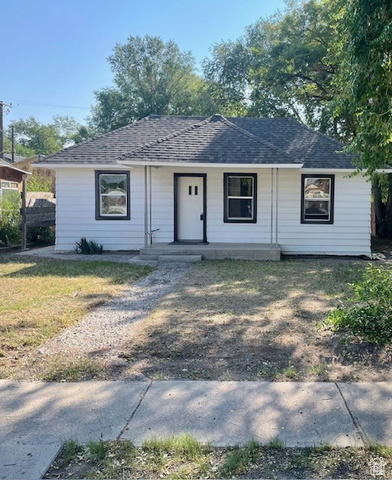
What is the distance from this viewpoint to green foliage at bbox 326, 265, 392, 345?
185 inches

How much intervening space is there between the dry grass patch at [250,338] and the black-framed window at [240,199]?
4744mm

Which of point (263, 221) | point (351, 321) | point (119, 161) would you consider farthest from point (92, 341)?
point (263, 221)

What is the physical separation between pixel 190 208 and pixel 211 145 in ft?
6.96

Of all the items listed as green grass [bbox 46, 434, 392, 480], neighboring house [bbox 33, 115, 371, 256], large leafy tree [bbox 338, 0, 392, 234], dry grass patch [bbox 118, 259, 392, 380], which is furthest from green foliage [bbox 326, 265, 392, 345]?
neighboring house [bbox 33, 115, 371, 256]

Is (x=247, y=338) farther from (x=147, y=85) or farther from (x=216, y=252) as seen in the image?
(x=147, y=85)

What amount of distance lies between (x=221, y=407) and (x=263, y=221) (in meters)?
9.98

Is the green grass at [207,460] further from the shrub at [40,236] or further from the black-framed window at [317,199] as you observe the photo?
the shrub at [40,236]

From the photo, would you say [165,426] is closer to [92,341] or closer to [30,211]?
[92,341]

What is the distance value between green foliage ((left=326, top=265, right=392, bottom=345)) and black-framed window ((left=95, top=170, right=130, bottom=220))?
9.03 meters

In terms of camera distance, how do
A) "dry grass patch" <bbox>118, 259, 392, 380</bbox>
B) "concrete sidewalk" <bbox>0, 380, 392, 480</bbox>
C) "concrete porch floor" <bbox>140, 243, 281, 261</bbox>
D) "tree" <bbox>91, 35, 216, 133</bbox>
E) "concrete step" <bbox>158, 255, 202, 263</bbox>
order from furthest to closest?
"tree" <bbox>91, 35, 216, 133</bbox>, "concrete porch floor" <bbox>140, 243, 281, 261</bbox>, "concrete step" <bbox>158, 255, 202, 263</bbox>, "dry grass patch" <bbox>118, 259, 392, 380</bbox>, "concrete sidewalk" <bbox>0, 380, 392, 480</bbox>

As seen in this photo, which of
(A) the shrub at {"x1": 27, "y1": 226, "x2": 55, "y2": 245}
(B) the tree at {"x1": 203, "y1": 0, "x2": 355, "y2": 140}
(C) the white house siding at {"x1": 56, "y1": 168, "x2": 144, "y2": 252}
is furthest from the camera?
(B) the tree at {"x1": 203, "y1": 0, "x2": 355, "y2": 140}

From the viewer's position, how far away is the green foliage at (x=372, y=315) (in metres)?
4.70

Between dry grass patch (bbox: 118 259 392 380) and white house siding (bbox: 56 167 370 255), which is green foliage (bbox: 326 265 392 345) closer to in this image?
dry grass patch (bbox: 118 259 392 380)

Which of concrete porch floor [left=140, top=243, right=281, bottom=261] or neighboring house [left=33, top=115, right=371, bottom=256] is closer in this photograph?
A: concrete porch floor [left=140, top=243, right=281, bottom=261]
